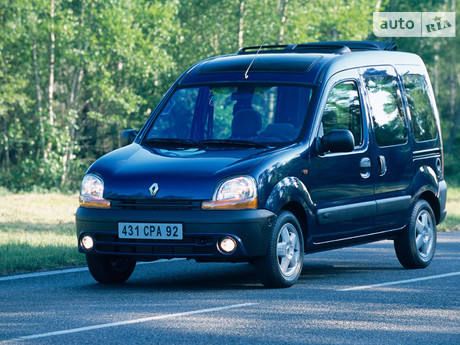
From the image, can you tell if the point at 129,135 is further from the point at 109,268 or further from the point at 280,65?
the point at 280,65

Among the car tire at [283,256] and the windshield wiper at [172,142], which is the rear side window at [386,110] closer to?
the car tire at [283,256]

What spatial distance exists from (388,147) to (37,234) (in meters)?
6.00

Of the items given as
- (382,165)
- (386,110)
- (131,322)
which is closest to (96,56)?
(386,110)

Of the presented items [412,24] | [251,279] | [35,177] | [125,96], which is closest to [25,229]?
[251,279]

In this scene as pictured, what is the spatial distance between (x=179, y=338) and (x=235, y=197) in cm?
228

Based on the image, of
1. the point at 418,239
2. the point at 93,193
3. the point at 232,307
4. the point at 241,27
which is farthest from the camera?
the point at 241,27

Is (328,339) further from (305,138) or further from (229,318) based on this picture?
(305,138)

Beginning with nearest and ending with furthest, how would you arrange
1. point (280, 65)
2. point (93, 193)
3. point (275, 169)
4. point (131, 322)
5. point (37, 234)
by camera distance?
point (131, 322), point (275, 169), point (93, 193), point (280, 65), point (37, 234)

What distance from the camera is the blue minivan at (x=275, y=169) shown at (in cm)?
893

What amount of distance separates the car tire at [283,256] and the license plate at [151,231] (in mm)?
764

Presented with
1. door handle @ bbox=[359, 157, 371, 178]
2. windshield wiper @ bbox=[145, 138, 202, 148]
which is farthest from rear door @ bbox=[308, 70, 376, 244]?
windshield wiper @ bbox=[145, 138, 202, 148]

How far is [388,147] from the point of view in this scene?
11.0 m

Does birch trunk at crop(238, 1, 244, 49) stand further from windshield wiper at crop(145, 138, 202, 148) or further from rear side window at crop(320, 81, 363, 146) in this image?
windshield wiper at crop(145, 138, 202, 148)

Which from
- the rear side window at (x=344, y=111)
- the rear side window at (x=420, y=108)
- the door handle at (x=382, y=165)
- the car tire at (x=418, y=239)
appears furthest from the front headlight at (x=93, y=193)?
the rear side window at (x=420, y=108)
